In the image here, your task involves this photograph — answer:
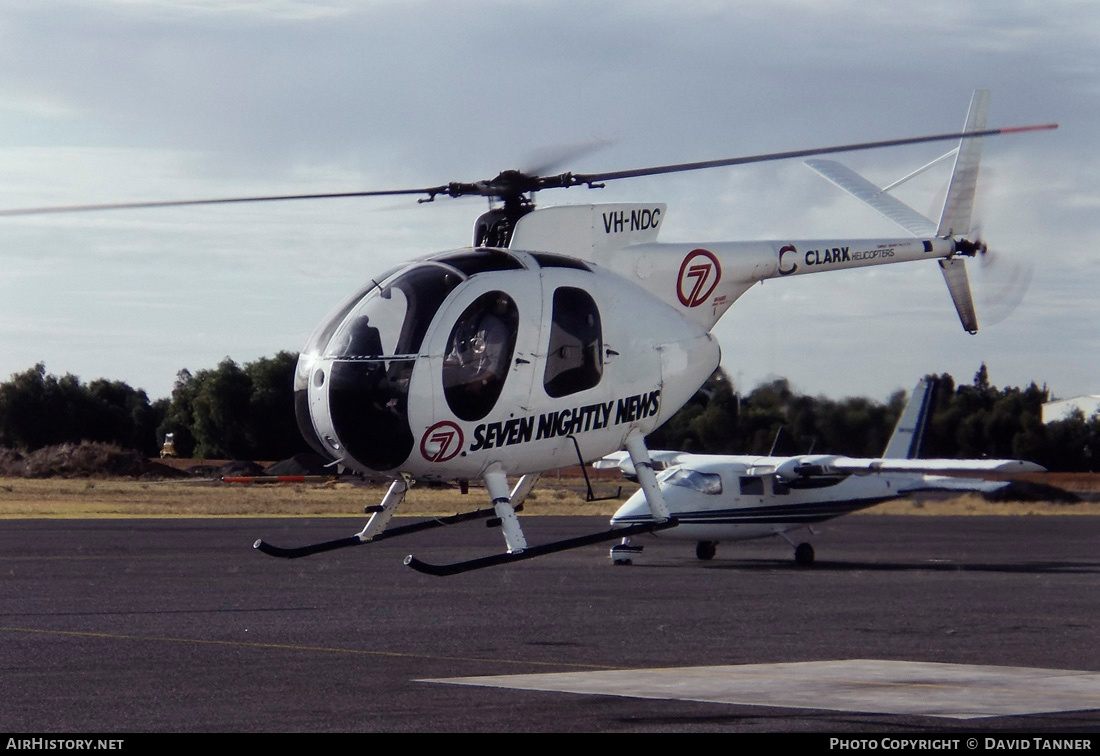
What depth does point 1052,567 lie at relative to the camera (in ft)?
126

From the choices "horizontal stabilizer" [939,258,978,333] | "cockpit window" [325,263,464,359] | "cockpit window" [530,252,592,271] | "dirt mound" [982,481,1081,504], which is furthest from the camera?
"dirt mound" [982,481,1081,504]

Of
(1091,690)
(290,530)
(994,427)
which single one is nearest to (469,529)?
(290,530)

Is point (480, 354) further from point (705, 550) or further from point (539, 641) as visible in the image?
point (705, 550)

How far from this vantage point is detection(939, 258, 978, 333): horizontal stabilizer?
15352mm

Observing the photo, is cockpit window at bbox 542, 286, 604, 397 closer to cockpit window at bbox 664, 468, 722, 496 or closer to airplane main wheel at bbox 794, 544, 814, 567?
cockpit window at bbox 664, 468, 722, 496

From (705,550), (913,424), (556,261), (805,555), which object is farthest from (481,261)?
(913,424)

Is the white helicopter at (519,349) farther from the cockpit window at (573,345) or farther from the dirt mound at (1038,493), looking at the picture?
the dirt mound at (1038,493)

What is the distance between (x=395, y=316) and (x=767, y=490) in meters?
26.3

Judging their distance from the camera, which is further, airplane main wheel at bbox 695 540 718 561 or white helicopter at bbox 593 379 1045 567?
airplane main wheel at bbox 695 540 718 561

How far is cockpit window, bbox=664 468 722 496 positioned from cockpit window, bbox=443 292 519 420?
24317 millimetres

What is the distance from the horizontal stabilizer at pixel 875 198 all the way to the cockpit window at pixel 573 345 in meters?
4.76

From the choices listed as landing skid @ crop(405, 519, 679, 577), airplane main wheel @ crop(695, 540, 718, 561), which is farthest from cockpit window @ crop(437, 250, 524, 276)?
airplane main wheel @ crop(695, 540, 718, 561)

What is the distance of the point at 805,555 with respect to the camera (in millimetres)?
37344
